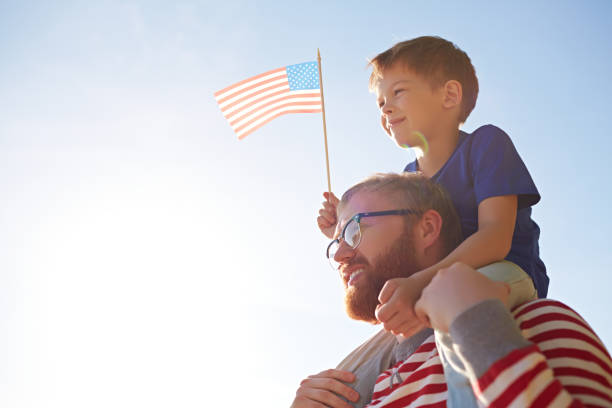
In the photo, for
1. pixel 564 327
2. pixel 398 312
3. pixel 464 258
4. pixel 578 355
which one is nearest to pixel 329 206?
pixel 464 258

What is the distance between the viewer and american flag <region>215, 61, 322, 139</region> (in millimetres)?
6574

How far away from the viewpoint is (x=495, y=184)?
2.78 metres

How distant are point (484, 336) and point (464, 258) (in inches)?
44.0

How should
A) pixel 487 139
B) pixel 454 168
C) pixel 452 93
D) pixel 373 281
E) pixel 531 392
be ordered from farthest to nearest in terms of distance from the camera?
pixel 452 93 < pixel 454 168 < pixel 487 139 < pixel 373 281 < pixel 531 392

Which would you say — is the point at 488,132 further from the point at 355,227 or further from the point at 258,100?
the point at 258,100

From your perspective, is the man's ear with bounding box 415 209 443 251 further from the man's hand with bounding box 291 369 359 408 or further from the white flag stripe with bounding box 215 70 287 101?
the white flag stripe with bounding box 215 70 287 101

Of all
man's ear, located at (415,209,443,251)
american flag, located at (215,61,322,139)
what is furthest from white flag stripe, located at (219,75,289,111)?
man's ear, located at (415,209,443,251)

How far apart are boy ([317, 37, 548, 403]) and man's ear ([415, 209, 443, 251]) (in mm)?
163

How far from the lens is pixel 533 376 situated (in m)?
1.21

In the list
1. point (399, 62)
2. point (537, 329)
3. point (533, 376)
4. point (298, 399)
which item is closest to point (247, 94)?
point (399, 62)

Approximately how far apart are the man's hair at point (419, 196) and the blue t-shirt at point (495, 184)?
0.62 feet

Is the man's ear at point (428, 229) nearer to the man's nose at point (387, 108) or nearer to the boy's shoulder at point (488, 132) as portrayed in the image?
the boy's shoulder at point (488, 132)

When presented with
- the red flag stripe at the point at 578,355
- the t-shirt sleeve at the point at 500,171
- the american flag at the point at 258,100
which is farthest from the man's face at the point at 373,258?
the american flag at the point at 258,100

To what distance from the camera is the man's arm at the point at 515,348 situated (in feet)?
3.99
